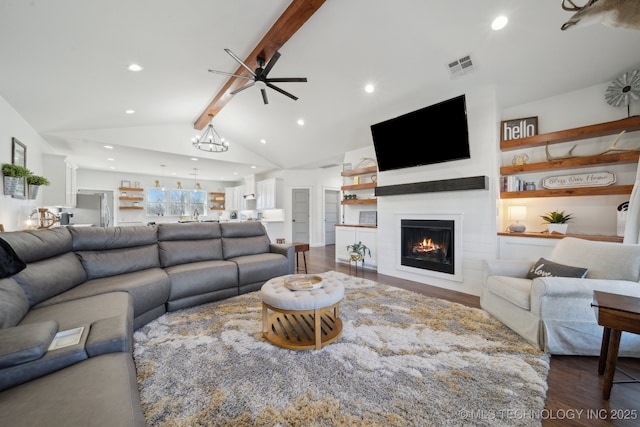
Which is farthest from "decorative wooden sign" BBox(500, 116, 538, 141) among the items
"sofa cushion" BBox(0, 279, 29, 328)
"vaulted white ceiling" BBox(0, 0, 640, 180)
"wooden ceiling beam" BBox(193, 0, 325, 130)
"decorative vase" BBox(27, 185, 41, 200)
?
"decorative vase" BBox(27, 185, 41, 200)

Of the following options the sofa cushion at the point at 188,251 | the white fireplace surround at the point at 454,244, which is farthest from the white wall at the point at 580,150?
the sofa cushion at the point at 188,251

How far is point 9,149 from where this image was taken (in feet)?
10.4

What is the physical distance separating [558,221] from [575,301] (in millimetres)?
1556

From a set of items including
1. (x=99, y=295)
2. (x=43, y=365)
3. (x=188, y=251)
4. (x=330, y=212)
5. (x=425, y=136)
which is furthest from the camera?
(x=330, y=212)

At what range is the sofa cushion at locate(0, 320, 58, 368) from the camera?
3.18 ft

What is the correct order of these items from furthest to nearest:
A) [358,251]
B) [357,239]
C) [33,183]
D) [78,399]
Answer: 1. [357,239]
2. [358,251]
3. [33,183]
4. [78,399]

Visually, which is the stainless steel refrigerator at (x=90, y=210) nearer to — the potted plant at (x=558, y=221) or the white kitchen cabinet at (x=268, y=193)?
the white kitchen cabinet at (x=268, y=193)

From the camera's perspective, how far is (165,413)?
1.34m

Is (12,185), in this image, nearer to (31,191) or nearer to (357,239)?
(31,191)

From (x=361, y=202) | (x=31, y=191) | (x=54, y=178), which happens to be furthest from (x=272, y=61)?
(x=54, y=178)

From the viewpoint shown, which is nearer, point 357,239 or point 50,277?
point 50,277

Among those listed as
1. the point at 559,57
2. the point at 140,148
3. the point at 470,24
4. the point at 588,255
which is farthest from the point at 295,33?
the point at 140,148

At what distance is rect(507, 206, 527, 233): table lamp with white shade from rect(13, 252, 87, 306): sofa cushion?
4832mm

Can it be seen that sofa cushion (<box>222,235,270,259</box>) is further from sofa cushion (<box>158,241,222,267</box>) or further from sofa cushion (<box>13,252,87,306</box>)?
sofa cushion (<box>13,252,87,306</box>)
